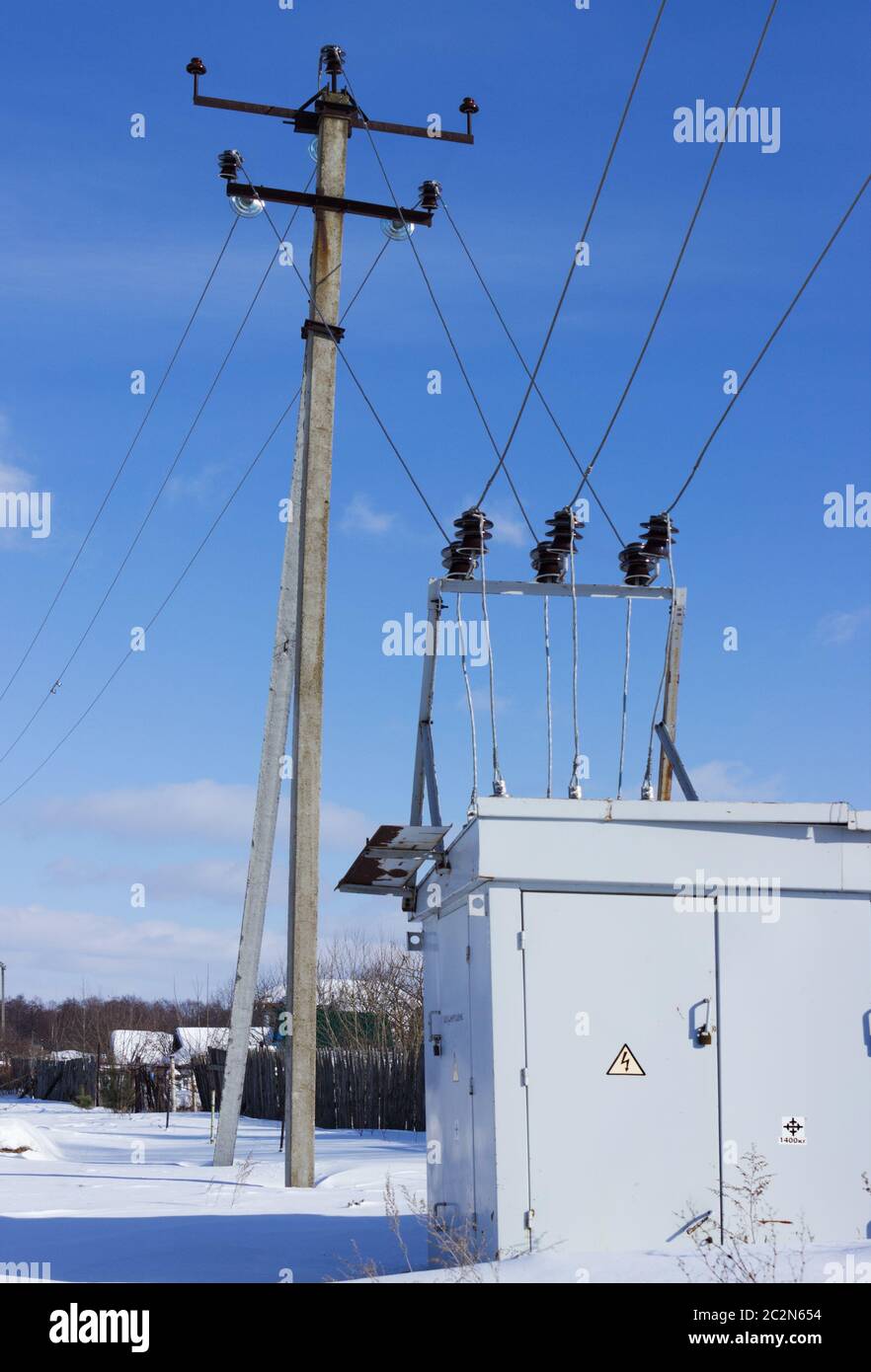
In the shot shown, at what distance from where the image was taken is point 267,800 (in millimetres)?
15125

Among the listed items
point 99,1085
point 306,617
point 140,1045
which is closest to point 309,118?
point 306,617

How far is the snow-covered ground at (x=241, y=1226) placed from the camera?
264 inches

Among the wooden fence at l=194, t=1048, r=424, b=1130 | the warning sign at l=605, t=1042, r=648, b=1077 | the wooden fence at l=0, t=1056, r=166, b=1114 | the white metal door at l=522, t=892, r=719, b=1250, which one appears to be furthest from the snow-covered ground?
the wooden fence at l=0, t=1056, r=166, b=1114

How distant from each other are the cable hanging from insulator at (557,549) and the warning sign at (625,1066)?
3309 mm

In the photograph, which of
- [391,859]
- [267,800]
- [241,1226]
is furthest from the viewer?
[267,800]

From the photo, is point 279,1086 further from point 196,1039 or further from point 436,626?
point 196,1039

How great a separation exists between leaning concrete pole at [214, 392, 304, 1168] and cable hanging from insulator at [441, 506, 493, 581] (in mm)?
5736

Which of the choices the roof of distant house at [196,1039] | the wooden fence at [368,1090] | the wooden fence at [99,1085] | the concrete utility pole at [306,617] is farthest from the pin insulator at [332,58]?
the roof of distant house at [196,1039]

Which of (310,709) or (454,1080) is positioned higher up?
(310,709)

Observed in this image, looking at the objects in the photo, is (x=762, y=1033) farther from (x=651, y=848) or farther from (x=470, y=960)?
(x=470, y=960)

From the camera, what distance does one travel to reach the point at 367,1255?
9.74 m

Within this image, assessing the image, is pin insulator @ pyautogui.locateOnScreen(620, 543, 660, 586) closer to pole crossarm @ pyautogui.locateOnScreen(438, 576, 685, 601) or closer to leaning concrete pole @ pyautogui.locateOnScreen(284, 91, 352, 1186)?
pole crossarm @ pyautogui.locateOnScreen(438, 576, 685, 601)

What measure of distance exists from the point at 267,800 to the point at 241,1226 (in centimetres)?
478
